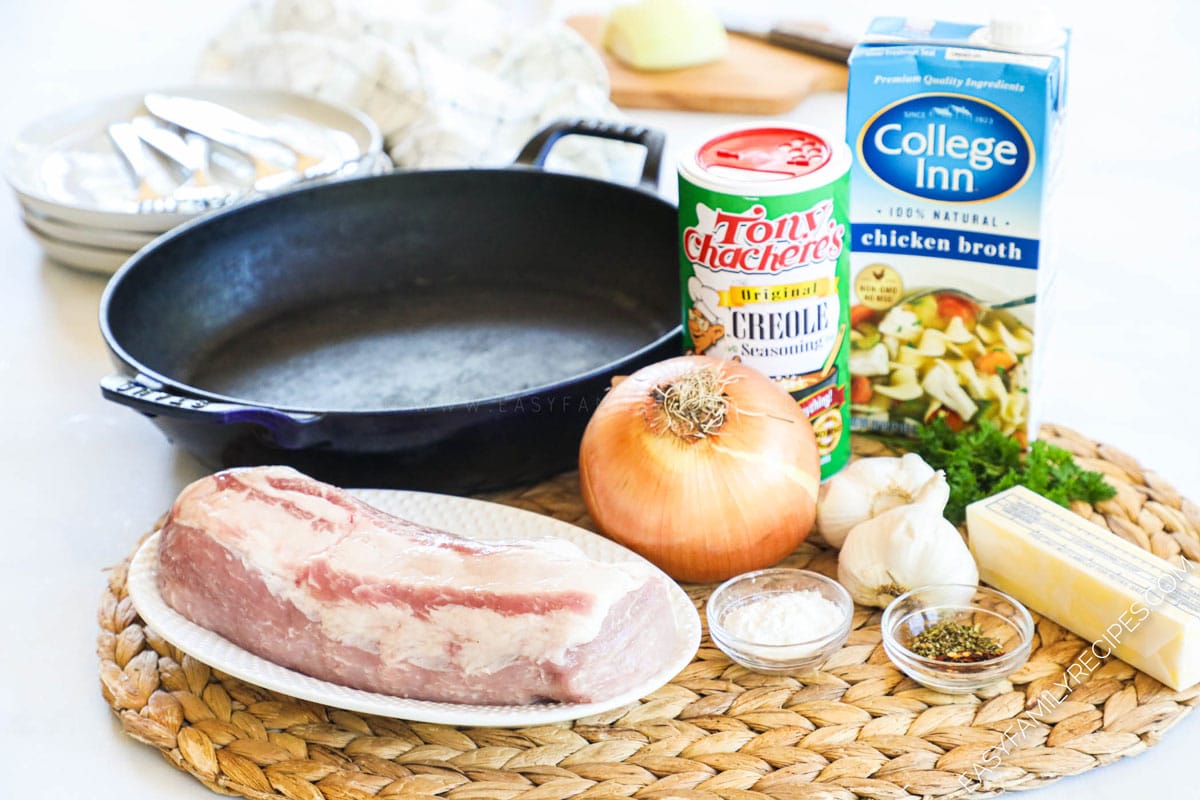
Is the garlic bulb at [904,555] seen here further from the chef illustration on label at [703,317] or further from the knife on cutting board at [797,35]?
the knife on cutting board at [797,35]

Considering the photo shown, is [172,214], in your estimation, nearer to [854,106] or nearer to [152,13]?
[854,106]

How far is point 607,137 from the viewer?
1430 millimetres

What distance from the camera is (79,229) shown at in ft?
5.00

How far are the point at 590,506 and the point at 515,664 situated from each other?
215 millimetres

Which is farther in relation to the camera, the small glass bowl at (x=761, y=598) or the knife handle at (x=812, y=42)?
the knife handle at (x=812, y=42)

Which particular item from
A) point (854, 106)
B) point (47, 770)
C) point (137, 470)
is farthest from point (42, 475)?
point (854, 106)

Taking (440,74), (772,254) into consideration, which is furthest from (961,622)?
(440,74)

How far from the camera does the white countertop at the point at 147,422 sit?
915 millimetres

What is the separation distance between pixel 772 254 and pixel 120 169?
100 cm

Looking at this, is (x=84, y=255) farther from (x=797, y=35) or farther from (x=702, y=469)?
(x=797, y=35)

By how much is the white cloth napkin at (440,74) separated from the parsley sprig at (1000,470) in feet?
2.42

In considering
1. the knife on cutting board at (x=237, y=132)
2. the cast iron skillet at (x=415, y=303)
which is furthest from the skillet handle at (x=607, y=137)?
the knife on cutting board at (x=237, y=132)

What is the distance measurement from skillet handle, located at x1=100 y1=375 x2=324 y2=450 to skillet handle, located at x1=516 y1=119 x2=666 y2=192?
0.54m

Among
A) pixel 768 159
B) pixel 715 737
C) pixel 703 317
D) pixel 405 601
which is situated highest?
pixel 768 159
